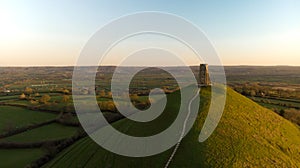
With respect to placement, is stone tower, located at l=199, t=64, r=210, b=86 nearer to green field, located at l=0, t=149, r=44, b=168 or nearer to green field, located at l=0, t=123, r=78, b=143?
green field, located at l=0, t=149, r=44, b=168

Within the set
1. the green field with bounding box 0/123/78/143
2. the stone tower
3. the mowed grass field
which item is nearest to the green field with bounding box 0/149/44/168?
the green field with bounding box 0/123/78/143

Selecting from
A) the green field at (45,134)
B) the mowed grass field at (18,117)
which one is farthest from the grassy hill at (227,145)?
the mowed grass field at (18,117)

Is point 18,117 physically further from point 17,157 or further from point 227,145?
point 227,145

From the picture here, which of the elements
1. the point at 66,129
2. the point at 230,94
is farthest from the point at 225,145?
the point at 66,129

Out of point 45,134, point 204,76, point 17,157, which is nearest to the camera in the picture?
point 204,76

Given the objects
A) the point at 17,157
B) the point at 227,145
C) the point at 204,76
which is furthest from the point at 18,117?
the point at 227,145

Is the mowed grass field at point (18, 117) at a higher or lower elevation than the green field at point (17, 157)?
higher

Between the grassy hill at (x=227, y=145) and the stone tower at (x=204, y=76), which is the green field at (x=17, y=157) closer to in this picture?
the grassy hill at (x=227, y=145)
